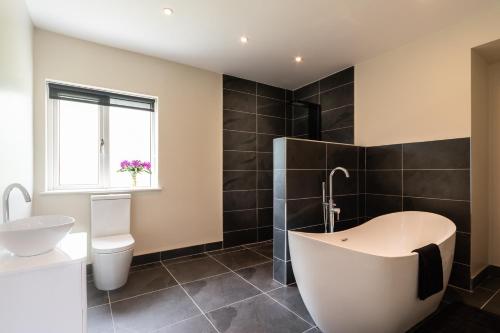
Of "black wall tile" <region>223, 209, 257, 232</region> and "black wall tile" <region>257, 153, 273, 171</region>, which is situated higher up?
"black wall tile" <region>257, 153, 273, 171</region>

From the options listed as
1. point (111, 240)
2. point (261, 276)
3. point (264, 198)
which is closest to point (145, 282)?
point (111, 240)

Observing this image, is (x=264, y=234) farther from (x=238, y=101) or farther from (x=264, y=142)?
(x=238, y=101)

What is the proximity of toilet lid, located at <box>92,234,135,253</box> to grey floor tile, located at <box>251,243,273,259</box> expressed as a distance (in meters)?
1.66

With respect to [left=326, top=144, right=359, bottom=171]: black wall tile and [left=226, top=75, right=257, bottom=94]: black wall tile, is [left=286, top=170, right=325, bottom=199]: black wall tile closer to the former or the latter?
[left=326, top=144, right=359, bottom=171]: black wall tile

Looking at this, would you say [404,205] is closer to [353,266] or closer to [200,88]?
[353,266]

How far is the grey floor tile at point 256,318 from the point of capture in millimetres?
1740

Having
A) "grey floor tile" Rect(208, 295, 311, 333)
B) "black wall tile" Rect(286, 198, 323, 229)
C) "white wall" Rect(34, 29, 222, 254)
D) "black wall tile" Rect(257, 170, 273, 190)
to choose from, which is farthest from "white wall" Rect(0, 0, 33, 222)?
"black wall tile" Rect(257, 170, 273, 190)

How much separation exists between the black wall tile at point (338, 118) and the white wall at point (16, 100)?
11.1 feet

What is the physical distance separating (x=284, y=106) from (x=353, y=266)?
314cm

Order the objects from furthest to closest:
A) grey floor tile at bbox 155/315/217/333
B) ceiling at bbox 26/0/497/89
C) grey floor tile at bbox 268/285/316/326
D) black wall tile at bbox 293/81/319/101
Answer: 1. black wall tile at bbox 293/81/319/101
2. ceiling at bbox 26/0/497/89
3. grey floor tile at bbox 268/285/316/326
4. grey floor tile at bbox 155/315/217/333

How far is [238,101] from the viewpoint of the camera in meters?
3.63

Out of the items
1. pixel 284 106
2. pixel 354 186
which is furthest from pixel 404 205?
pixel 284 106

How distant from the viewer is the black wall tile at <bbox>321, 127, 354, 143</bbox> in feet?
10.8

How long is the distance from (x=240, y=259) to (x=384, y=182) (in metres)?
1.99
